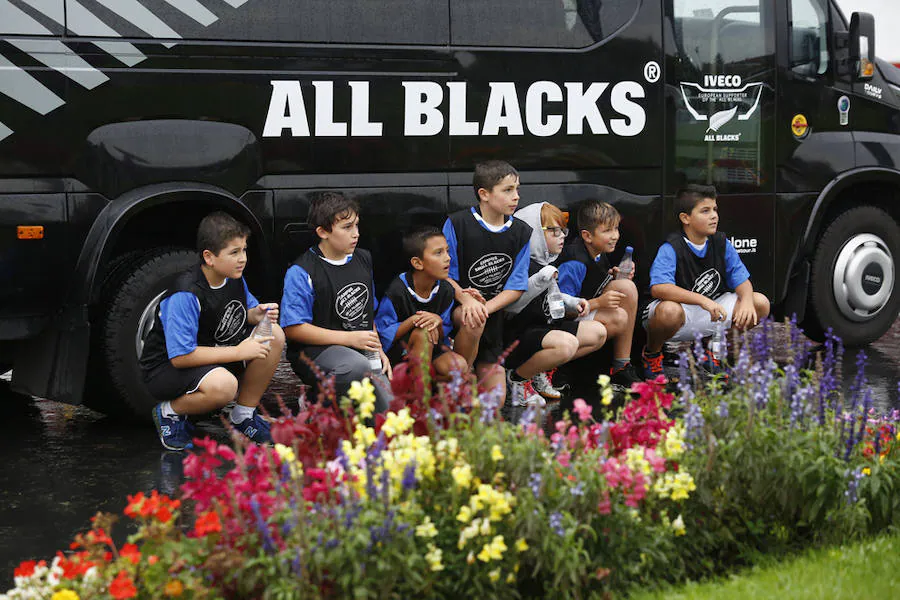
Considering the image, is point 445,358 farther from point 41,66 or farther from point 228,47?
point 41,66

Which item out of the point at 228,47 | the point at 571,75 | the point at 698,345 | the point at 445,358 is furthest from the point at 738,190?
the point at 698,345

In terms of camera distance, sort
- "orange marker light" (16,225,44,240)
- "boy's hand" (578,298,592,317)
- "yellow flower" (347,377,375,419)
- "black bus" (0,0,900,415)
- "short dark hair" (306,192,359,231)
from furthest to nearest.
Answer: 1. "boy's hand" (578,298,592,317)
2. "short dark hair" (306,192,359,231)
3. "black bus" (0,0,900,415)
4. "orange marker light" (16,225,44,240)
5. "yellow flower" (347,377,375,419)

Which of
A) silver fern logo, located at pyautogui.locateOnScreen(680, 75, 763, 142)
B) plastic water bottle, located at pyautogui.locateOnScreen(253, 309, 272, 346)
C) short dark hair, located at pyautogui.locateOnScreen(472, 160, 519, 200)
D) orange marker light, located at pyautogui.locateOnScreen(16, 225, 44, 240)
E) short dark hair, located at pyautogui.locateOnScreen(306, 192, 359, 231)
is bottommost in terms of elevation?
plastic water bottle, located at pyautogui.locateOnScreen(253, 309, 272, 346)

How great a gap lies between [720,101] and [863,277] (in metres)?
1.88

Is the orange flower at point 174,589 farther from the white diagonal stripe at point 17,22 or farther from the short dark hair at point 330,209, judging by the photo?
the white diagonal stripe at point 17,22

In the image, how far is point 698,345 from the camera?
14.9ft

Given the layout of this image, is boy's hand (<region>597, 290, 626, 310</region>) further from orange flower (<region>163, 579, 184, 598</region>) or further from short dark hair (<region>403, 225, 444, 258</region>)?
orange flower (<region>163, 579, 184, 598</region>)

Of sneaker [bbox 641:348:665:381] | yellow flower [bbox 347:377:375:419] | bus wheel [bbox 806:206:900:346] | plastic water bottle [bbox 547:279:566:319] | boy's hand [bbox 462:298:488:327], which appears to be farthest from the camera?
bus wheel [bbox 806:206:900:346]

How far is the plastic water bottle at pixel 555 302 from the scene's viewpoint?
7516 mm

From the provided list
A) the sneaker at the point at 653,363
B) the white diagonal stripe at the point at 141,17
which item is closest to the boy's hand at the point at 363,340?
the white diagonal stripe at the point at 141,17

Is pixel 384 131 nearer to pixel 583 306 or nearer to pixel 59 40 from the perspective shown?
pixel 583 306

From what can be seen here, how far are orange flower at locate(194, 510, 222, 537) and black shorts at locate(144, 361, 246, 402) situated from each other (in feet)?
9.72

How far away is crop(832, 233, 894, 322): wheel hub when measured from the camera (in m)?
9.17

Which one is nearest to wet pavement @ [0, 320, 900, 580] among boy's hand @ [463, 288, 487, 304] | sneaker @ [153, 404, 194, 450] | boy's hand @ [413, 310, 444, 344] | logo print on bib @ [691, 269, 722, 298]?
sneaker @ [153, 404, 194, 450]
